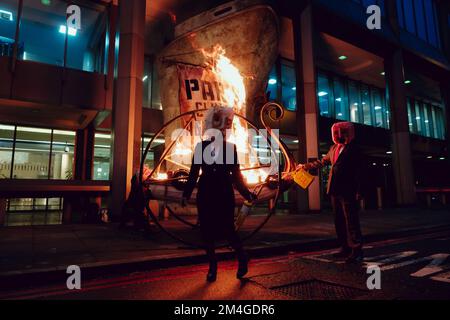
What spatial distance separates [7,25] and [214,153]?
1272cm

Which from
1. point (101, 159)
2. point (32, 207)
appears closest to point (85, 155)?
point (101, 159)

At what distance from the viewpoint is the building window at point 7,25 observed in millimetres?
11164

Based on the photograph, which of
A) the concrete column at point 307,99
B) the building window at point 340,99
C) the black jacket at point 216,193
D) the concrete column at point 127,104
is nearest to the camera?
the black jacket at point 216,193

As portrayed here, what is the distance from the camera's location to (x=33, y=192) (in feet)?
31.0

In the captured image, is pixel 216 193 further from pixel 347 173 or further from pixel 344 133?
pixel 344 133

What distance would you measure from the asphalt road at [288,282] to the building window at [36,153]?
1237 centimetres

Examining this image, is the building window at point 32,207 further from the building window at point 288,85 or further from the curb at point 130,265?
the building window at point 288,85

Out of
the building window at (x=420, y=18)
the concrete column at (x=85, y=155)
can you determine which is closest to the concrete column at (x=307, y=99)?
the concrete column at (x=85, y=155)

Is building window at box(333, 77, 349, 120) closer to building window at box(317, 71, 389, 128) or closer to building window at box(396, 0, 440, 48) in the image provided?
building window at box(317, 71, 389, 128)

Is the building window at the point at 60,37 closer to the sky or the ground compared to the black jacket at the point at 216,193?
closer to the sky

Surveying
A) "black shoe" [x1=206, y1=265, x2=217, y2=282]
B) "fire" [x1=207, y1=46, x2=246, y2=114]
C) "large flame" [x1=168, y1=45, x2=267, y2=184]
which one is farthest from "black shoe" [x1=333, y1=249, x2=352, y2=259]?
"fire" [x1=207, y1=46, x2=246, y2=114]
